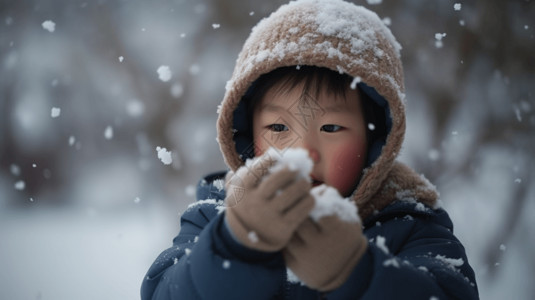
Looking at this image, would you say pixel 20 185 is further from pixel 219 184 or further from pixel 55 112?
pixel 219 184

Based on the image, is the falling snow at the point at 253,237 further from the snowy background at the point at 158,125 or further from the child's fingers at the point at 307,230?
the snowy background at the point at 158,125

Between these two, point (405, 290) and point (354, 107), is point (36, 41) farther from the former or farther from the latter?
point (405, 290)

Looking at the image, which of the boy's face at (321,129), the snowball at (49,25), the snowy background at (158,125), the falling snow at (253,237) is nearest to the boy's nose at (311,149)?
the boy's face at (321,129)

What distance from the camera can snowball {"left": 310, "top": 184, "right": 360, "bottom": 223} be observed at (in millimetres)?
743

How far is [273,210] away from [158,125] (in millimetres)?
2445

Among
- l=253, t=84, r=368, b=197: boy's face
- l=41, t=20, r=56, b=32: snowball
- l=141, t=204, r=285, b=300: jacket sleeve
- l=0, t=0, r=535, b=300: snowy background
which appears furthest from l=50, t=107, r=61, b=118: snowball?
l=141, t=204, r=285, b=300: jacket sleeve

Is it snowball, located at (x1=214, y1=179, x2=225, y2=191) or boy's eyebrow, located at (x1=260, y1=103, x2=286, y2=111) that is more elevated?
boy's eyebrow, located at (x1=260, y1=103, x2=286, y2=111)

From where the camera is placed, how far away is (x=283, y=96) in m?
1.13

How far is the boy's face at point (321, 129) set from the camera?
1072 millimetres

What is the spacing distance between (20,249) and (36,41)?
160cm

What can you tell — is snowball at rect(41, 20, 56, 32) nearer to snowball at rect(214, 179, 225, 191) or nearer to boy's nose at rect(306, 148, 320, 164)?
snowball at rect(214, 179, 225, 191)

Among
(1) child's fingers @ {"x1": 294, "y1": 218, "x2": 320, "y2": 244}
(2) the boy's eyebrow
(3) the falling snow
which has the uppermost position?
(2) the boy's eyebrow

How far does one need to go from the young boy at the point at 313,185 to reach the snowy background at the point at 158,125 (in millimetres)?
1388

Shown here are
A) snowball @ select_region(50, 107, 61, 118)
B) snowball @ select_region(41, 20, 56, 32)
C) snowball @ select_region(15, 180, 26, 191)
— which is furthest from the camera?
snowball @ select_region(15, 180, 26, 191)
